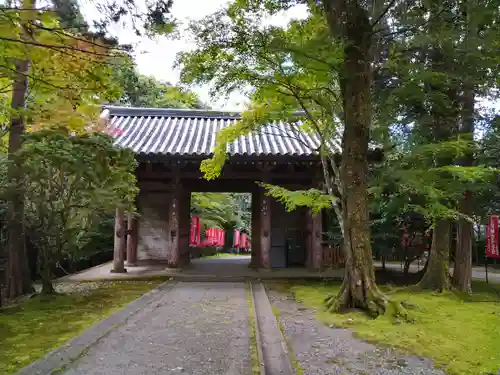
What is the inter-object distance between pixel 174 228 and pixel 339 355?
7548mm

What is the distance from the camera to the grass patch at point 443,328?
459cm

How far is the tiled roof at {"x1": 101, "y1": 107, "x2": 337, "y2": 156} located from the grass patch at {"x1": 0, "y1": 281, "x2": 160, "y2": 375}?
420 cm

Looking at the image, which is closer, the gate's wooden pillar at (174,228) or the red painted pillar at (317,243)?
the gate's wooden pillar at (174,228)

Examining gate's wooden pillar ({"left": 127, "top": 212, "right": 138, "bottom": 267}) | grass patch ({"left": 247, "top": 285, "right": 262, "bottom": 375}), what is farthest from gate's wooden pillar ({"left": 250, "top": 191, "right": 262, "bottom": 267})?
grass patch ({"left": 247, "top": 285, "right": 262, "bottom": 375})

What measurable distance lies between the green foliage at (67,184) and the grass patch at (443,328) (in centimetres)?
439

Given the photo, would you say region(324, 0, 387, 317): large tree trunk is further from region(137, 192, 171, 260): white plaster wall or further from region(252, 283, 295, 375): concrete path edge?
region(137, 192, 171, 260): white plaster wall

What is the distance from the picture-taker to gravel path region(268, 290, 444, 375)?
13.8 ft

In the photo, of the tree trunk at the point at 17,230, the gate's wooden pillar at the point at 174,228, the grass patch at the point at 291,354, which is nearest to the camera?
the grass patch at the point at 291,354

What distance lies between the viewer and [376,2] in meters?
7.21

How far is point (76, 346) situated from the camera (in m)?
4.79

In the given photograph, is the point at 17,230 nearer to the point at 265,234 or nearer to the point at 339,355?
the point at 265,234

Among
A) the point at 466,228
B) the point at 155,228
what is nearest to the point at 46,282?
the point at 155,228

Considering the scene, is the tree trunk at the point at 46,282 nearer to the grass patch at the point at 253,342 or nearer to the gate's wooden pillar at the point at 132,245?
the grass patch at the point at 253,342

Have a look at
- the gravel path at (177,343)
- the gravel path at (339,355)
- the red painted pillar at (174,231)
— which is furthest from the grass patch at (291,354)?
the red painted pillar at (174,231)
